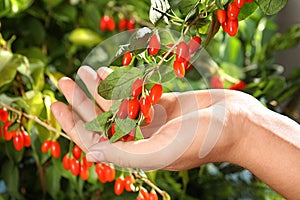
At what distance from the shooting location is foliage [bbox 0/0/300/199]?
3.17 feet

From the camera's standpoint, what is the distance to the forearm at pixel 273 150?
629 millimetres

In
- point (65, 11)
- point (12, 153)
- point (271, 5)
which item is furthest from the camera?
point (65, 11)

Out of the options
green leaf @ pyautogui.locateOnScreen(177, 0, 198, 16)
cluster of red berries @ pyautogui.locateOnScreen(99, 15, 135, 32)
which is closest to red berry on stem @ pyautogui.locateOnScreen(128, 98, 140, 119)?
green leaf @ pyautogui.locateOnScreen(177, 0, 198, 16)

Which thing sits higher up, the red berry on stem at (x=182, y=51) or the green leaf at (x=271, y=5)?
the green leaf at (x=271, y=5)

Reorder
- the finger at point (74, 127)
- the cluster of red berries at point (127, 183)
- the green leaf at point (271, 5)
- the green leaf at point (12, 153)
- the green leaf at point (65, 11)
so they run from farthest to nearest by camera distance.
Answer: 1. the green leaf at point (65, 11)
2. the green leaf at point (12, 153)
3. the cluster of red berries at point (127, 183)
4. the finger at point (74, 127)
5. the green leaf at point (271, 5)

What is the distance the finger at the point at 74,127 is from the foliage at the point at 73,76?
5.8 inches

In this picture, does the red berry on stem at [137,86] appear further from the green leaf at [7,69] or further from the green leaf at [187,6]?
the green leaf at [7,69]

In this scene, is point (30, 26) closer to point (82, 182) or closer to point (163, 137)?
point (82, 182)

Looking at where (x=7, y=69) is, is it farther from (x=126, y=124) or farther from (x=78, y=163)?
(x=126, y=124)

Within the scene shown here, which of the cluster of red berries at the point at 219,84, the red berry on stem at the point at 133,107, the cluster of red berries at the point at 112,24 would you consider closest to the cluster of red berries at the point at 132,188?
the red berry on stem at the point at 133,107

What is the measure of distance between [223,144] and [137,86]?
0.10 meters

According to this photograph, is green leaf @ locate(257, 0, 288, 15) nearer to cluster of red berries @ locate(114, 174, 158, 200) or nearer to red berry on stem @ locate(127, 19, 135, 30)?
cluster of red berries @ locate(114, 174, 158, 200)

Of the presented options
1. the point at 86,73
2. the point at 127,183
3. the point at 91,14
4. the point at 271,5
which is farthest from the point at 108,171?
the point at 91,14

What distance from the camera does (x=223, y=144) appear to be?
627mm
